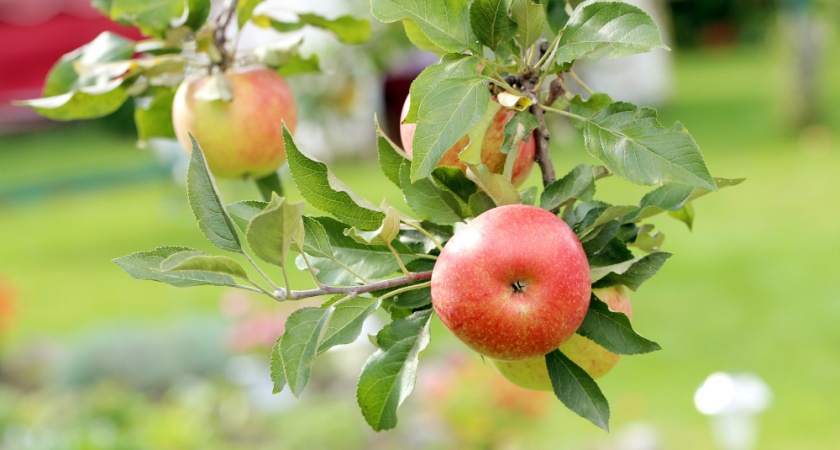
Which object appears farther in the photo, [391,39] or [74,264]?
[391,39]

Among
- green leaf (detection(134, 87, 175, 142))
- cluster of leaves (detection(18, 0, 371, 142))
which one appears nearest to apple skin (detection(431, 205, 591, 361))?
cluster of leaves (detection(18, 0, 371, 142))

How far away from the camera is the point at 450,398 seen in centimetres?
310

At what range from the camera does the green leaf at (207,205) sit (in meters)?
0.57

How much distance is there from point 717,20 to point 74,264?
12.0 meters

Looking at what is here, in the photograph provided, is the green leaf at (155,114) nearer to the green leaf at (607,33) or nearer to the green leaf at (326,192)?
the green leaf at (326,192)

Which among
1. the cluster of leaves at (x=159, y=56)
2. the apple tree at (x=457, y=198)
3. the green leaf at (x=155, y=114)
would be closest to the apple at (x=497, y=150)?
the apple tree at (x=457, y=198)

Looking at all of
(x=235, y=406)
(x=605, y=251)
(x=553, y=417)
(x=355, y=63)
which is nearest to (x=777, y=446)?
(x=553, y=417)

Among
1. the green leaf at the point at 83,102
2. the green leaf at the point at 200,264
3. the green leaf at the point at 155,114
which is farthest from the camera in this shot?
the green leaf at the point at 155,114

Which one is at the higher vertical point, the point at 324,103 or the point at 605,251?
the point at 605,251

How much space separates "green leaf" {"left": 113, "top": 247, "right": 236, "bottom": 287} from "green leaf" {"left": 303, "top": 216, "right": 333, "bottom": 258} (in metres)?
0.08

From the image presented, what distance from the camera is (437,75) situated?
583 mm

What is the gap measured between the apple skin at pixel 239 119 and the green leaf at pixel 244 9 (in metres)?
0.06

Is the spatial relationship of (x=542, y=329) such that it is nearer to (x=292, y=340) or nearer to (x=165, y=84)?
(x=292, y=340)

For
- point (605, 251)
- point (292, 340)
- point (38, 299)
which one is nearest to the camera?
point (292, 340)
